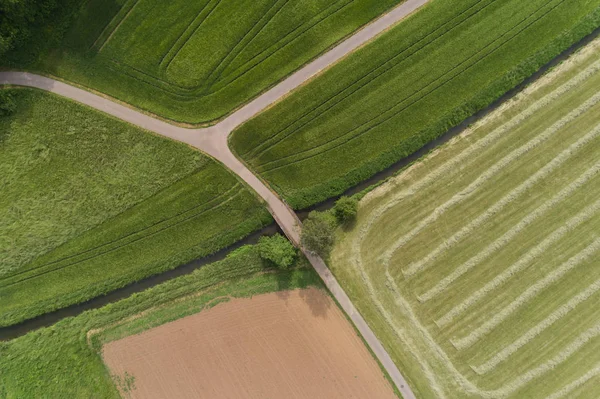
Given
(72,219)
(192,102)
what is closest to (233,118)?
(192,102)

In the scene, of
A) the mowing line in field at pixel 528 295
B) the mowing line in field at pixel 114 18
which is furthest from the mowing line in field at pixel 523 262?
the mowing line in field at pixel 114 18

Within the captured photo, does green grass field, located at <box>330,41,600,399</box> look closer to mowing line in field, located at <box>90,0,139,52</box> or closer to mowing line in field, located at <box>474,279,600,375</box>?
mowing line in field, located at <box>474,279,600,375</box>

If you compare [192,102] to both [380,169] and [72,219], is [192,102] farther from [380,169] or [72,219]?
[380,169]

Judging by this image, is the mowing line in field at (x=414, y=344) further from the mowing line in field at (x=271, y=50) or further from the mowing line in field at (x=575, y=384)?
the mowing line in field at (x=271, y=50)

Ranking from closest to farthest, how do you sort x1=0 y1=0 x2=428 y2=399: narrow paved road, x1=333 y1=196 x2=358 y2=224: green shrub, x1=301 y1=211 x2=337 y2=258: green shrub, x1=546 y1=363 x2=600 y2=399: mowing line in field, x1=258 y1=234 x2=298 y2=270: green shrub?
x1=301 y1=211 x2=337 y2=258: green shrub < x1=258 y1=234 x2=298 y2=270: green shrub < x1=333 y1=196 x2=358 y2=224: green shrub < x1=546 y1=363 x2=600 y2=399: mowing line in field < x1=0 y1=0 x2=428 y2=399: narrow paved road

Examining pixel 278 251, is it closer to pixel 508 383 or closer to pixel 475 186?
pixel 475 186

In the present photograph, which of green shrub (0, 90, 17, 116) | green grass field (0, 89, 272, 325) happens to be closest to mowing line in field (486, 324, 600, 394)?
green grass field (0, 89, 272, 325)
